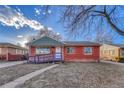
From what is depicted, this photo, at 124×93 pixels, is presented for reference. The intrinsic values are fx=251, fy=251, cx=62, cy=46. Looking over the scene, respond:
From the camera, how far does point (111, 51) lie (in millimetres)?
6492

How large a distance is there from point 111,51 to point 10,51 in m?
2.70

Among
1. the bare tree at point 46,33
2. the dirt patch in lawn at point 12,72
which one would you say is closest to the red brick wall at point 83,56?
the bare tree at point 46,33

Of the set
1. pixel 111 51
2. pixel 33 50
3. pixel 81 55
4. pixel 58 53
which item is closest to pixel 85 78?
pixel 111 51

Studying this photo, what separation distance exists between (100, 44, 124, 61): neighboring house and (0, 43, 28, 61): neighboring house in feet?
7.30

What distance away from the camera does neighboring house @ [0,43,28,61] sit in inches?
252

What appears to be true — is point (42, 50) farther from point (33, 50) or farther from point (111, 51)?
point (111, 51)

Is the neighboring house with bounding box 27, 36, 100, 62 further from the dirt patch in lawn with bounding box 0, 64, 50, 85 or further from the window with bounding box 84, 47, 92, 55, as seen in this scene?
the dirt patch in lawn with bounding box 0, 64, 50, 85

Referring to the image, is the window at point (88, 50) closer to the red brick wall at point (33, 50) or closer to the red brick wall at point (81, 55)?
the red brick wall at point (81, 55)

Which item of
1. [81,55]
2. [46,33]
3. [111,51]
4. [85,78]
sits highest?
[46,33]

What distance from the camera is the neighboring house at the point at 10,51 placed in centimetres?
641
